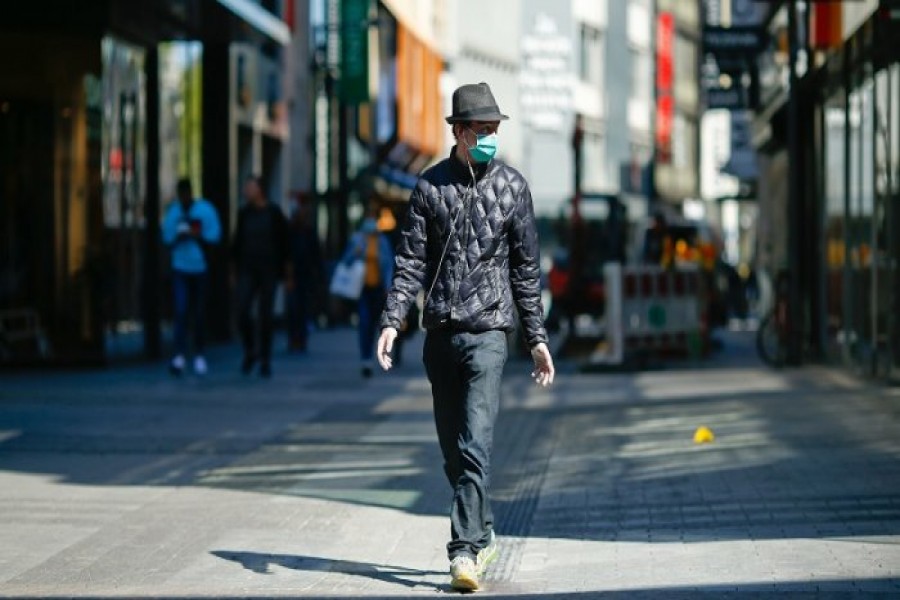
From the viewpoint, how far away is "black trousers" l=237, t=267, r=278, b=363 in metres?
20.2

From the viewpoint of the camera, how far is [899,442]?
44.4 ft

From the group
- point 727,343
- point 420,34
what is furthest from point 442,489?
point 420,34

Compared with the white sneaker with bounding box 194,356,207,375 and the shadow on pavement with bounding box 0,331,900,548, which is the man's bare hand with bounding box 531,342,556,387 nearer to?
the shadow on pavement with bounding box 0,331,900,548

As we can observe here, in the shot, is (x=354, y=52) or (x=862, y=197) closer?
(x=862, y=197)

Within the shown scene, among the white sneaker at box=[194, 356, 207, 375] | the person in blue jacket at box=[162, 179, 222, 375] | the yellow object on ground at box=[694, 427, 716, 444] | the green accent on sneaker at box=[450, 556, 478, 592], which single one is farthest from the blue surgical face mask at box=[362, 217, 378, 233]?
the green accent on sneaker at box=[450, 556, 478, 592]

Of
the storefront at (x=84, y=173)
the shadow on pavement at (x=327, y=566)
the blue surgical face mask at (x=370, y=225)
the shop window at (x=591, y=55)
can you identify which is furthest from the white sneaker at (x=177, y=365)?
the shop window at (x=591, y=55)

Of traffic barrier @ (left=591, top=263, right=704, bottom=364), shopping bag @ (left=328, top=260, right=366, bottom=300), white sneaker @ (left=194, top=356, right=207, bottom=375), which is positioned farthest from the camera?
traffic barrier @ (left=591, top=263, right=704, bottom=364)

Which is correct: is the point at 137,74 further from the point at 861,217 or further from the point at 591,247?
the point at 591,247

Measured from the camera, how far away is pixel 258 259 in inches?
798

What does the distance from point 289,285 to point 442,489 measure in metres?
14.5

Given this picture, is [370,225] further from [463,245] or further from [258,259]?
[463,245]

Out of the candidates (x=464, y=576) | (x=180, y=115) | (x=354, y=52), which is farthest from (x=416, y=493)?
(x=354, y=52)

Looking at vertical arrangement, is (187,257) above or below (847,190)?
below

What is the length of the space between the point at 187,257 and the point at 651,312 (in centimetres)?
636
